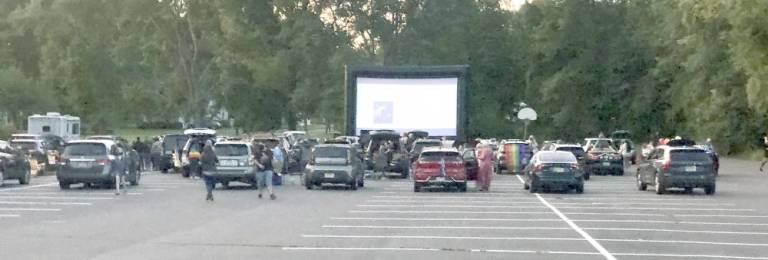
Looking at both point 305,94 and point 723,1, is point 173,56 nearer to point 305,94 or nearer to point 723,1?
point 305,94

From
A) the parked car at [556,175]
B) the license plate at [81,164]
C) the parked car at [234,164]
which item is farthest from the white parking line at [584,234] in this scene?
the license plate at [81,164]

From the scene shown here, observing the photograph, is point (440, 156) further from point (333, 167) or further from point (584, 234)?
point (584, 234)

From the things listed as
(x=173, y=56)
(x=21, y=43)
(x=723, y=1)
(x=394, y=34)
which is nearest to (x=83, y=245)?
(x=723, y=1)

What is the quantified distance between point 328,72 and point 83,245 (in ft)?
192

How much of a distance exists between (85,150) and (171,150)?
548 inches

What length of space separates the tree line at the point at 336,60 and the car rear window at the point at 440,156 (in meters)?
35.2

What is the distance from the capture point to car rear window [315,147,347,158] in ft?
126

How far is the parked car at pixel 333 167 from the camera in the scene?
125 ft

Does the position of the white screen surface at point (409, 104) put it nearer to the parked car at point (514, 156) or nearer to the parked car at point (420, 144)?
the parked car at point (420, 144)

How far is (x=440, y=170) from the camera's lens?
37188mm

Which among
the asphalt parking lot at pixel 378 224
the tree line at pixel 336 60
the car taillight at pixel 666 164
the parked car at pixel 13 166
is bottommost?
the asphalt parking lot at pixel 378 224

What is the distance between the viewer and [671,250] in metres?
18.8

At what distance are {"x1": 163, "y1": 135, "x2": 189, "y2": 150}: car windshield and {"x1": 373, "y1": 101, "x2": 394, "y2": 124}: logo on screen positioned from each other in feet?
24.7

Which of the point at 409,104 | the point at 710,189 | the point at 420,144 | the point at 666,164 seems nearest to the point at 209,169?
the point at 666,164
